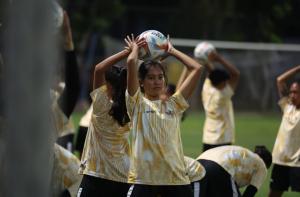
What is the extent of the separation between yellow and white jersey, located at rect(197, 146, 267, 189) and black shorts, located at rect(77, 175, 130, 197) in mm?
974

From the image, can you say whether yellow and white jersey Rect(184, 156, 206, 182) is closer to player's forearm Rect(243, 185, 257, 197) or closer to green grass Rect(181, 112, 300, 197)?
player's forearm Rect(243, 185, 257, 197)

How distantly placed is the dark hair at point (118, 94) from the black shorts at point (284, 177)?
9.23ft

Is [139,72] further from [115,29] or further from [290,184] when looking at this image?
[115,29]

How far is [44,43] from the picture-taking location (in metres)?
1.59

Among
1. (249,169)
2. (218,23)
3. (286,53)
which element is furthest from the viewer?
(218,23)

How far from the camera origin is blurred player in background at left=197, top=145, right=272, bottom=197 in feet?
18.9

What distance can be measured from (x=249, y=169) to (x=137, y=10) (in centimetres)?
3052

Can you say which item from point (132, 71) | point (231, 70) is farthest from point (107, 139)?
point (231, 70)

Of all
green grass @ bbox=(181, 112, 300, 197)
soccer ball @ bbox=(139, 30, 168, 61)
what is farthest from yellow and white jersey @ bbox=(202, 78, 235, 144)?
soccer ball @ bbox=(139, 30, 168, 61)

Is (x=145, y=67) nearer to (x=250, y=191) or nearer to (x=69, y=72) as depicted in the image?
(x=69, y=72)

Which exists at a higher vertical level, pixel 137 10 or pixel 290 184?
pixel 137 10

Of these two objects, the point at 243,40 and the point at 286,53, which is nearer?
the point at 286,53

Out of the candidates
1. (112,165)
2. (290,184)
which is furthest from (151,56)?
(290,184)

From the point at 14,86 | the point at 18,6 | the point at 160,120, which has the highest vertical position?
the point at 18,6
